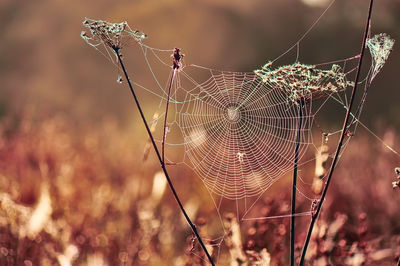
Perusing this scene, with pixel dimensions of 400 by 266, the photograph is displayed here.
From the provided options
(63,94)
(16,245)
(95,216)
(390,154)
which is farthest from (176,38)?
(16,245)

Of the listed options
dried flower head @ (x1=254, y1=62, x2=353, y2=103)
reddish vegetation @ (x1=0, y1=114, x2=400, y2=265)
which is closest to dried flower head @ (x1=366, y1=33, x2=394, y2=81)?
dried flower head @ (x1=254, y1=62, x2=353, y2=103)

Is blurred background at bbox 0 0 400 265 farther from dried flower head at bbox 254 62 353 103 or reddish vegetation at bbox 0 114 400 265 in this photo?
dried flower head at bbox 254 62 353 103

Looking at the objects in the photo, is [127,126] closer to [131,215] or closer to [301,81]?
[131,215]

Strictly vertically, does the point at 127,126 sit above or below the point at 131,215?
above

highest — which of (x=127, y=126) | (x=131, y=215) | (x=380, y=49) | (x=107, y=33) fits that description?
(x=127, y=126)

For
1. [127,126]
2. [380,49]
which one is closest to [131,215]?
[380,49]

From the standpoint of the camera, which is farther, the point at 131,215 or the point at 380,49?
the point at 131,215

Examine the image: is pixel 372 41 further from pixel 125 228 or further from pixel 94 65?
pixel 94 65
